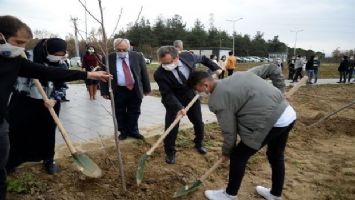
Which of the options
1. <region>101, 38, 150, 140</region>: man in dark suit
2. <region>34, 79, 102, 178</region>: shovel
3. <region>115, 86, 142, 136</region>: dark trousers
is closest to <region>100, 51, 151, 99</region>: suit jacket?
<region>101, 38, 150, 140</region>: man in dark suit

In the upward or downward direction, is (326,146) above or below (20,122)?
below

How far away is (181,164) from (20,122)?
2033 mm

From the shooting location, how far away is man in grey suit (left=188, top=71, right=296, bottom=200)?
2885 millimetres

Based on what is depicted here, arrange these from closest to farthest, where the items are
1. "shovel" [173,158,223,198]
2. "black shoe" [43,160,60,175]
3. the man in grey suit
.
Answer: the man in grey suit < "shovel" [173,158,223,198] < "black shoe" [43,160,60,175]

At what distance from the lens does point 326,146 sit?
561 centimetres

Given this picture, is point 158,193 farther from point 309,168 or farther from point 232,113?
point 309,168

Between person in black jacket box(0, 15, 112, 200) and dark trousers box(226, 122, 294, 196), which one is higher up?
person in black jacket box(0, 15, 112, 200)

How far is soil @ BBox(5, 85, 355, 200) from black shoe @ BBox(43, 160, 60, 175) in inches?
2.1

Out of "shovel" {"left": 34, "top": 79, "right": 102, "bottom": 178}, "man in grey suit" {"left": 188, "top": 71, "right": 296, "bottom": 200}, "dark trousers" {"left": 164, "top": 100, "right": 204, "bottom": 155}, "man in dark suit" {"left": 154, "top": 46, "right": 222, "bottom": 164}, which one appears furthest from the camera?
"dark trousers" {"left": 164, "top": 100, "right": 204, "bottom": 155}

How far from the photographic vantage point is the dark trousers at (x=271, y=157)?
309 cm

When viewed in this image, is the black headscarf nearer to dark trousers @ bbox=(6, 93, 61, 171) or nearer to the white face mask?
dark trousers @ bbox=(6, 93, 61, 171)

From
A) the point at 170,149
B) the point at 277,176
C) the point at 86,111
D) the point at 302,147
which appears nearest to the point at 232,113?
the point at 277,176

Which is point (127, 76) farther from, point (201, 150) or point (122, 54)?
point (201, 150)

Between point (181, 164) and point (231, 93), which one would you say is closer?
point (231, 93)
